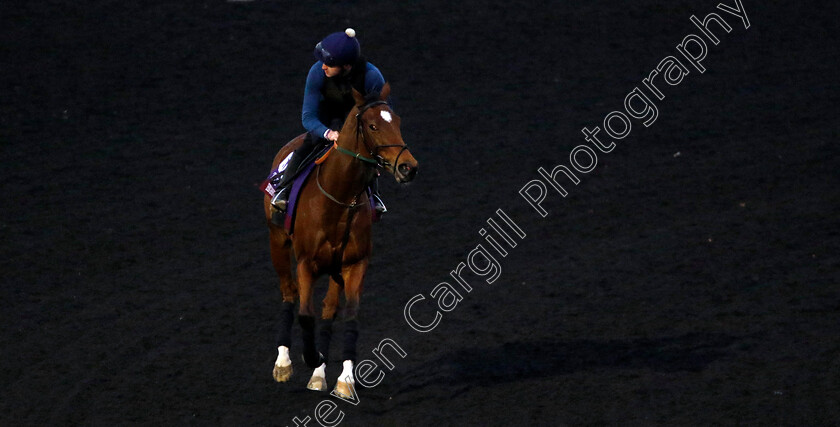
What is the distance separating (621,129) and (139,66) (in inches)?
317

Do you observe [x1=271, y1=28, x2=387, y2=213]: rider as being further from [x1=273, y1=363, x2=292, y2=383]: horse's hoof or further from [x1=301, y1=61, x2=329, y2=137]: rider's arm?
[x1=273, y1=363, x2=292, y2=383]: horse's hoof

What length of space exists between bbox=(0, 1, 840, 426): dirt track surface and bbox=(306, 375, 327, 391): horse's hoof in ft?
0.59

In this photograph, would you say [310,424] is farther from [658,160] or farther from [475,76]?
[475,76]

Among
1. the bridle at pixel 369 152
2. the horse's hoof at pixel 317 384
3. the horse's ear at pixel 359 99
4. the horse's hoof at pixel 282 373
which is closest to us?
the bridle at pixel 369 152

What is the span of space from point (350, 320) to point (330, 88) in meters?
1.99

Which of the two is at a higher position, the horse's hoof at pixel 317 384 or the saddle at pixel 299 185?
the saddle at pixel 299 185

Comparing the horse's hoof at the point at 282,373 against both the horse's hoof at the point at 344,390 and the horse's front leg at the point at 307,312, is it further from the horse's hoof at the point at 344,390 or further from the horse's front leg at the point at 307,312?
the horse's hoof at the point at 344,390

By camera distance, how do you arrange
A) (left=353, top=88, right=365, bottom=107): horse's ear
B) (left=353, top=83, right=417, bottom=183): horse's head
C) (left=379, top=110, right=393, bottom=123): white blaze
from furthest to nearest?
1. (left=353, top=88, right=365, bottom=107): horse's ear
2. (left=379, top=110, right=393, bottom=123): white blaze
3. (left=353, top=83, right=417, bottom=183): horse's head

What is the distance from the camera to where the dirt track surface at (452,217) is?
8.80 m

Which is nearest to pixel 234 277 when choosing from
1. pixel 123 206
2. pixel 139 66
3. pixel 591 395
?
pixel 123 206

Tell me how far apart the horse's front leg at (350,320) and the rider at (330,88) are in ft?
2.10

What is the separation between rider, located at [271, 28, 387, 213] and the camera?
26.9ft

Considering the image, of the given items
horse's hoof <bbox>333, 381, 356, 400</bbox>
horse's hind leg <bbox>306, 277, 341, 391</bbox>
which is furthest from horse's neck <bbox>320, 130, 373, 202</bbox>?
horse's hoof <bbox>333, 381, 356, 400</bbox>

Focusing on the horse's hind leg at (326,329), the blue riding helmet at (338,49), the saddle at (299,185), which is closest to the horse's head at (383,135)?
the blue riding helmet at (338,49)
